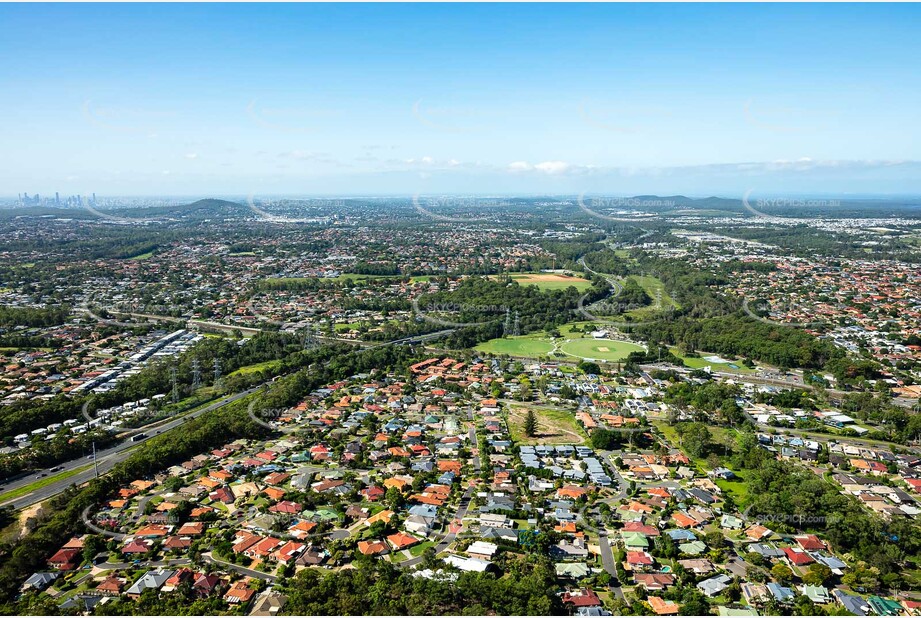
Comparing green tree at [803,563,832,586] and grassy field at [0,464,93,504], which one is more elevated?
green tree at [803,563,832,586]

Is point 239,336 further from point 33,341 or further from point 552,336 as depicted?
point 552,336

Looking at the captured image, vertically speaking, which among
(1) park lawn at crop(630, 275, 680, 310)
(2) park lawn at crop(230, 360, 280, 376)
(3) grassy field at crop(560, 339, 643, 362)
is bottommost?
(2) park lawn at crop(230, 360, 280, 376)

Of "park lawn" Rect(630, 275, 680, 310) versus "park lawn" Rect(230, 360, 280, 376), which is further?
"park lawn" Rect(630, 275, 680, 310)

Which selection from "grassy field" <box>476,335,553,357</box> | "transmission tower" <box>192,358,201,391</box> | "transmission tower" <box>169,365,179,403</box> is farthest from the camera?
"grassy field" <box>476,335,553,357</box>

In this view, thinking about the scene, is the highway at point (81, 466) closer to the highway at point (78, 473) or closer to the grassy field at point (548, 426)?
the highway at point (78, 473)

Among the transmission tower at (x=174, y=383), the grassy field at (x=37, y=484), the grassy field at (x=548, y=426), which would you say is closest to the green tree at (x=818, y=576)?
the grassy field at (x=548, y=426)

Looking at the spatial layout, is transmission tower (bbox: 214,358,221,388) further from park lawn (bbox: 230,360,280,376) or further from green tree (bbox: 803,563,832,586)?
green tree (bbox: 803,563,832,586)

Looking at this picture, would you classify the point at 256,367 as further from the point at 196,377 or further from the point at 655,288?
the point at 655,288

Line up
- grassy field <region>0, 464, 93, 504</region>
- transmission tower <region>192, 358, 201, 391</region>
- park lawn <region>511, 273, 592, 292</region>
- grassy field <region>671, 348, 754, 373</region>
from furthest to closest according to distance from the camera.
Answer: park lawn <region>511, 273, 592, 292</region>, grassy field <region>671, 348, 754, 373</region>, transmission tower <region>192, 358, 201, 391</region>, grassy field <region>0, 464, 93, 504</region>

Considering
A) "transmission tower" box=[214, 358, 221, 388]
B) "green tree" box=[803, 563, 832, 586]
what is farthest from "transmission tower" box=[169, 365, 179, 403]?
"green tree" box=[803, 563, 832, 586]

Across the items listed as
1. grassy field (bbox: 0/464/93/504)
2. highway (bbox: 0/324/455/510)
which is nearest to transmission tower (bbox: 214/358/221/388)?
highway (bbox: 0/324/455/510)
